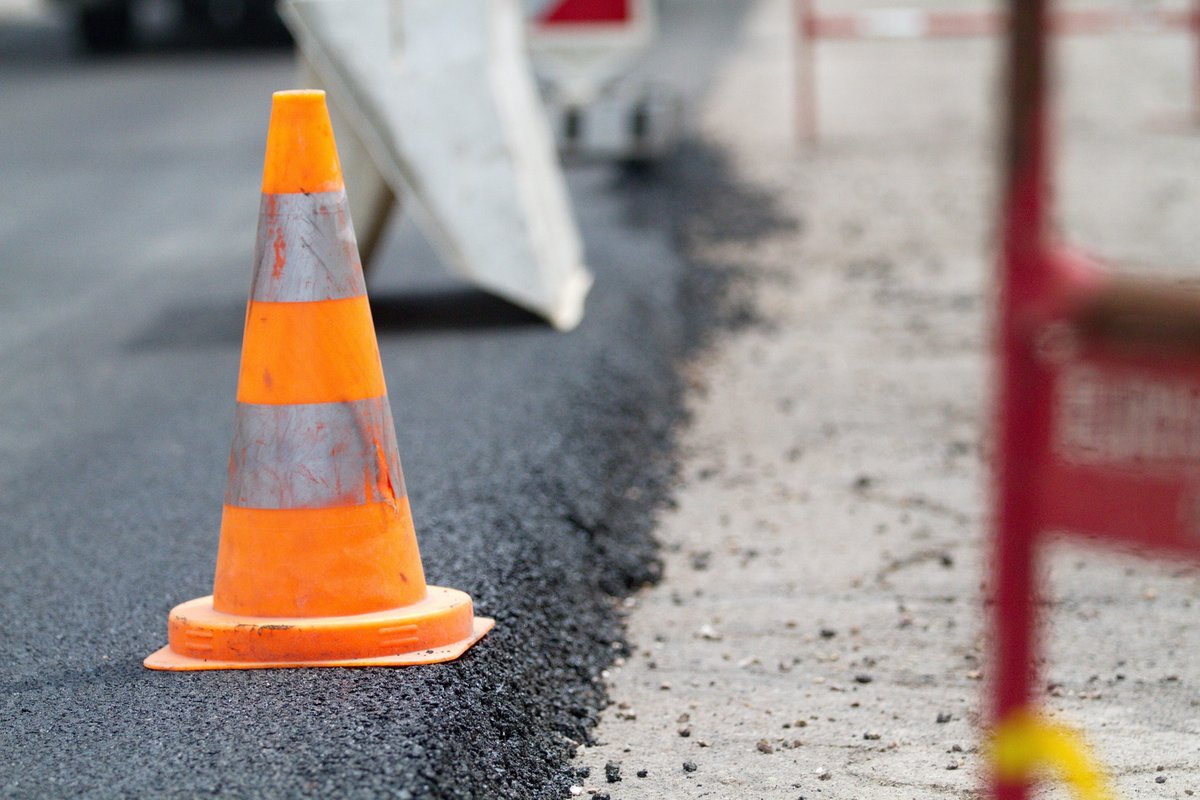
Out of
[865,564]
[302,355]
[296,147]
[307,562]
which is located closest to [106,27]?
[865,564]

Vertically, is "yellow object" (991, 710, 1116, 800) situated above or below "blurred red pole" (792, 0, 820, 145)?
above

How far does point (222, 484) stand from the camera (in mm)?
4270

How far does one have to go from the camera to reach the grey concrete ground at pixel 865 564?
3.01 meters

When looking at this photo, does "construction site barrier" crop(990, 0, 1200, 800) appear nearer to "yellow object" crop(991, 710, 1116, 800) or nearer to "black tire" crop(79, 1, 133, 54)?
"yellow object" crop(991, 710, 1116, 800)

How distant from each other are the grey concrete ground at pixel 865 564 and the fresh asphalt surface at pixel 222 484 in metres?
0.17

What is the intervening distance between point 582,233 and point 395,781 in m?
5.70

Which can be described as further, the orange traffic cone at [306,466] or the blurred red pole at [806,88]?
the blurred red pole at [806,88]

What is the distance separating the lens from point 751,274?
7.75 m

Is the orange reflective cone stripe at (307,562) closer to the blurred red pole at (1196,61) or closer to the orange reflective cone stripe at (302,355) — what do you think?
the orange reflective cone stripe at (302,355)

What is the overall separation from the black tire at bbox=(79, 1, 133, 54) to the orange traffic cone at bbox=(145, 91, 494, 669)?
15284 mm

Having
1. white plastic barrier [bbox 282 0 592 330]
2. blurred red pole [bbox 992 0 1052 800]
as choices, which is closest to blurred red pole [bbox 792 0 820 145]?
white plastic barrier [bbox 282 0 592 330]

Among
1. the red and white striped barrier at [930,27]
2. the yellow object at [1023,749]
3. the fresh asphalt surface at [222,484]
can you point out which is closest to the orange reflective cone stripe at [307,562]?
the fresh asphalt surface at [222,484]

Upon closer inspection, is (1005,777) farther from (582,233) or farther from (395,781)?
(582,233)

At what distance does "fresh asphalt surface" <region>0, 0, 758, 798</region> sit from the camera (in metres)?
2.62
